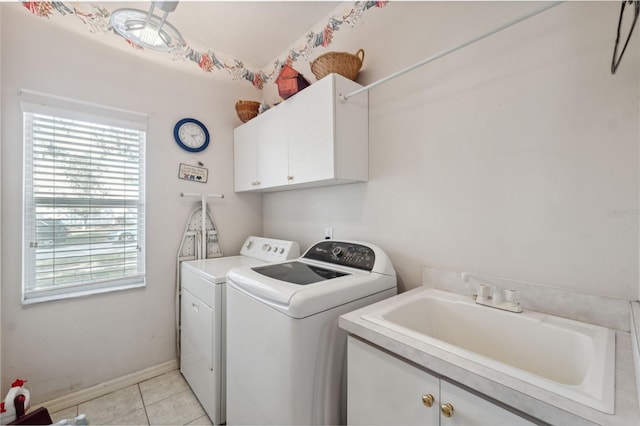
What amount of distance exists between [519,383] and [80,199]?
258cm

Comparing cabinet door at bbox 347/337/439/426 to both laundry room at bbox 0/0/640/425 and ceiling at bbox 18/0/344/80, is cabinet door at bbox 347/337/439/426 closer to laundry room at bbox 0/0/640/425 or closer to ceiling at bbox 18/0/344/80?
laundry room at bbox 0/0/640/425

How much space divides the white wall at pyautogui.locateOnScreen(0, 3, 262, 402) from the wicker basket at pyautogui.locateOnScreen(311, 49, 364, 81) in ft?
4.08

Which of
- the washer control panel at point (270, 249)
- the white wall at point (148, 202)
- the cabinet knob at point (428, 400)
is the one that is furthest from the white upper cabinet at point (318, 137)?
the cabinet knob at point (428, 400)

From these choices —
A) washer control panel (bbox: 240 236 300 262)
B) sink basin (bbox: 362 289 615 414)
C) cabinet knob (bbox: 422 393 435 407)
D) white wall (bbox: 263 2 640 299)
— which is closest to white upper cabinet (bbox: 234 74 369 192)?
white wall (bbox: 263 2 640 299)

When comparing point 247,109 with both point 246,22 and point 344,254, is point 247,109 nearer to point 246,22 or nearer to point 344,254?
point 246,22

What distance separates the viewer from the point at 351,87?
5.71 feet

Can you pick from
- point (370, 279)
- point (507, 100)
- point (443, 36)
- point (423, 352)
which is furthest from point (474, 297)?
point (443, 36)

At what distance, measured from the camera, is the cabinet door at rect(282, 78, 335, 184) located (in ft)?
5.42

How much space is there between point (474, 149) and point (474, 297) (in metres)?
0.74

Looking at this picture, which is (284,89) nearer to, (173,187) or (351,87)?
(351,87)

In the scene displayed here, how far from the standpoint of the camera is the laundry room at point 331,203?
99 cm

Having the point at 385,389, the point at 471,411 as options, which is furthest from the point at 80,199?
the point at 471,411

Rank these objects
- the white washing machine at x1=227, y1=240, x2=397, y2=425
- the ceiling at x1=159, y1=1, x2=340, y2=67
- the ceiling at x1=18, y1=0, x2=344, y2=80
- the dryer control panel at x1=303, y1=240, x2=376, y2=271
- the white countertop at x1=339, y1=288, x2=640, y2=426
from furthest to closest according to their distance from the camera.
Answer: 1. the ceiling at x1=159, y1=1, x2=340, y2=67
2. the ceiling at x1=18, y1=0, x2=344, y2=80
3. the dryer control panel at x1=303, y1=240, x2=376, y2=271
4. the white washing machine at x1=227, y1=240, x2=397, y2=425
5. the white countertop at x1=339, y1=288, x2=640, y2=426

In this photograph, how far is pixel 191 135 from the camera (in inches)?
93.6
